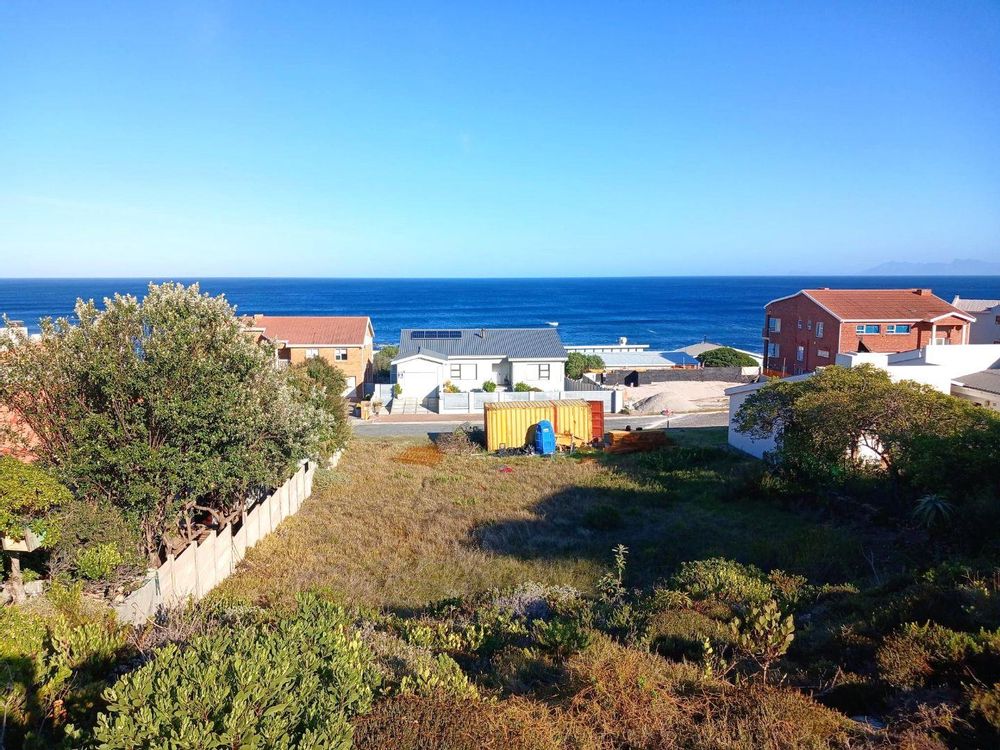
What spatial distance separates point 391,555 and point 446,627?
654 centimetres

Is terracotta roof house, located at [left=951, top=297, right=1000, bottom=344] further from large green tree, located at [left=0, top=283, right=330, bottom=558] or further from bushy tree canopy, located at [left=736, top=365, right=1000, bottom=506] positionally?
large green tree, located at [left=0, top=283, right=330, bottom=558]

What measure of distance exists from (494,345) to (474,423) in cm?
818

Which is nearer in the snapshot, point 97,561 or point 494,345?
point 97,561

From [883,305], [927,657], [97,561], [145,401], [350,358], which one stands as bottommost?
[350,358]

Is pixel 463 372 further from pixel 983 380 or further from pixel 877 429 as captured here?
pixel 877 429

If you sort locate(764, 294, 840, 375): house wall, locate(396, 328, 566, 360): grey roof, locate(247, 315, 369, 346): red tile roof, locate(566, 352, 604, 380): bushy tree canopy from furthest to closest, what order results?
locate(566, 352, 604, 380): bushy tree canopy → locate(764, 294, 840, 375): house wall → locate(247, 315, 369, 346): red tile roof → locate(396, 328, 566, 360): grey roof

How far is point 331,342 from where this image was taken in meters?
44.8

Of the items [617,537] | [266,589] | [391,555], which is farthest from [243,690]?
[617,537]

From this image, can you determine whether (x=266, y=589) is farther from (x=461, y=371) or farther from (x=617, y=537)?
(x=461, y=371)

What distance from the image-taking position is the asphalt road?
116 feet

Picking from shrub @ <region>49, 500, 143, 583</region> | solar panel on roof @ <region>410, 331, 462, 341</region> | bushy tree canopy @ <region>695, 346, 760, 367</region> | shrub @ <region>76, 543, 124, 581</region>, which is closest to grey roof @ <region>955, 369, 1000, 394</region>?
shrub @ <region>49, 500, 143, 583</region>

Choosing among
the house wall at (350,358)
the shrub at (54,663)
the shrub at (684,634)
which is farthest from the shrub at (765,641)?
the house wall at (350,358)

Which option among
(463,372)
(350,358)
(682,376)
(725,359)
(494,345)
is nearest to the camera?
(463,372)

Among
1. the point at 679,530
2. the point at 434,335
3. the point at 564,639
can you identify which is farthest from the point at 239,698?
the point at 434,335
